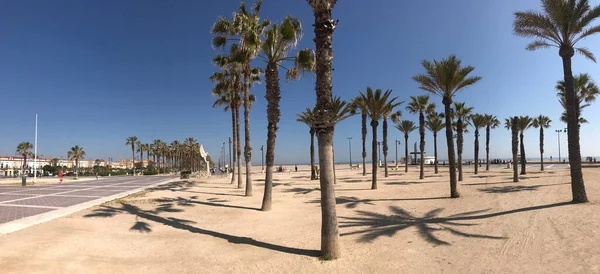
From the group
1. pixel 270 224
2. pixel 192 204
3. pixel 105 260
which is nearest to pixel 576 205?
pixel 270 224

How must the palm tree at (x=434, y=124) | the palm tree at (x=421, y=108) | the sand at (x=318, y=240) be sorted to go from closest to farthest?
the sand at (x=318, y=240) → the palm tree at (x=421, y=108) → the palm tree at (x=434, y=124)

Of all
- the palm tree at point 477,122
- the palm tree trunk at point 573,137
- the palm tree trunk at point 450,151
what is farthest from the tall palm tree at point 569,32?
the palm tree at point 477,122

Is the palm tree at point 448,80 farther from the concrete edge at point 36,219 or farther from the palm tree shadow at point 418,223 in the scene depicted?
the concrete edge at point 36,219

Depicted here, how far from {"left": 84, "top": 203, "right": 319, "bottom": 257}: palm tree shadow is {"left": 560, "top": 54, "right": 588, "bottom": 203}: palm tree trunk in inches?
406

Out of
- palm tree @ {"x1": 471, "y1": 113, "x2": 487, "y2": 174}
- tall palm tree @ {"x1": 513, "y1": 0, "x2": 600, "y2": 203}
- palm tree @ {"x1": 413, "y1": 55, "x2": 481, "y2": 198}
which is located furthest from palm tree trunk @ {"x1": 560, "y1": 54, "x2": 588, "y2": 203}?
palm tree @ {"x1": 471, "y1": 113, "x2": 487, "y2": 174}

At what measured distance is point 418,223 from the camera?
934 cm

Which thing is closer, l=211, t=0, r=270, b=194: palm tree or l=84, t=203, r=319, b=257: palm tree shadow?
l=84, t=203, r=319, b=257: palm tree shadow

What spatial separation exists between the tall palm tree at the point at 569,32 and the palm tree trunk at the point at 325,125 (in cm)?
998

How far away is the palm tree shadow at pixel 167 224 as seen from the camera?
7.55m

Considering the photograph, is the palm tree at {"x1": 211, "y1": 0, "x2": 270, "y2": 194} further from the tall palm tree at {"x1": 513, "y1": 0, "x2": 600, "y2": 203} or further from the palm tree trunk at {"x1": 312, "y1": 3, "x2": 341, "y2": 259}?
the tall palm tree at {"x1": 513, "y1": 0, "x2": 600, "y2": 203}

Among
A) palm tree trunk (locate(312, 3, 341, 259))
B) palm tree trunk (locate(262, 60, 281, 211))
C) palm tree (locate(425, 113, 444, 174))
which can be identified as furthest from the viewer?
palm tree (locate(425, 113, 444, 174))

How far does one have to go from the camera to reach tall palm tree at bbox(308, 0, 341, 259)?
6.77 meters

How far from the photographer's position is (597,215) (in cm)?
865

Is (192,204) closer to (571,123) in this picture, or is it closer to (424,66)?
(424,66)
